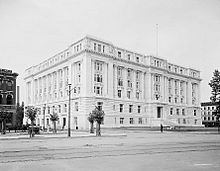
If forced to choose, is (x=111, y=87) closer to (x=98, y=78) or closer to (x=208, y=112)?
(x=98, y=78)

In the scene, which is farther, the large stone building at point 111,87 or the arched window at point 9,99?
the arched window at point 9,99

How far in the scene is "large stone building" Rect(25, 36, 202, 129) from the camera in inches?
2741

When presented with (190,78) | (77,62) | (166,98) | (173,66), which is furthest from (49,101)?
(190,78)

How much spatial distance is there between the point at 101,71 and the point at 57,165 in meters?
61.7

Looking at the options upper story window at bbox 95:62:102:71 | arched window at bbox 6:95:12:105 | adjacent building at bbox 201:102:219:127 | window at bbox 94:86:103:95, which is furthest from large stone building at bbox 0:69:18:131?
adjacent building at bbox 201:102:219:127

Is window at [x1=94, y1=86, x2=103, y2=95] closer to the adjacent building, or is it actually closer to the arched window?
the arched window

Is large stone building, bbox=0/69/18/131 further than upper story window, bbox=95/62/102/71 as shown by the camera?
No

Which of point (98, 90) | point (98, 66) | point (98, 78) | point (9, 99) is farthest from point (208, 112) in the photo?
point (9, 99)

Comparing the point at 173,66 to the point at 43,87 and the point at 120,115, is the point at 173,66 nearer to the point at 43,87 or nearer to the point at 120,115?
the point at 120,115

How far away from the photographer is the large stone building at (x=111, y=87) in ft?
228

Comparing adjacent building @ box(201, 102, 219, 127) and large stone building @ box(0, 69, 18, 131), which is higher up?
large stone building @ box(0, 69, 18, 131)

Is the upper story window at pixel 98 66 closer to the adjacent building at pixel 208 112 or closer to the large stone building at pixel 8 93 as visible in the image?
the large stone building at pixel 8 93

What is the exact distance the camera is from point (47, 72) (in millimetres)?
89375

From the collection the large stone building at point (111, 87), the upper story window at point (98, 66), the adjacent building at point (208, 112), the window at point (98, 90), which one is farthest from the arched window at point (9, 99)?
the adjacent building at point (208, 112)
